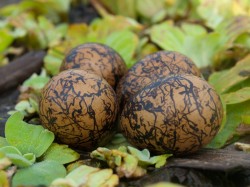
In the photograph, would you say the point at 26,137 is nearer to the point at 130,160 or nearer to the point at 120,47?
the point at 130,160

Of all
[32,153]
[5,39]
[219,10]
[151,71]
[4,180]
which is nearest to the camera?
[4,180]

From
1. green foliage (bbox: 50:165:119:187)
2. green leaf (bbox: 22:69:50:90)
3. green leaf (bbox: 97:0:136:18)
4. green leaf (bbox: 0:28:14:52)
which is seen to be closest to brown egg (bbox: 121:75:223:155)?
green foliage (bbox: 50:165:119:187)

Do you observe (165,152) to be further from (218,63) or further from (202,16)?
(202,16)

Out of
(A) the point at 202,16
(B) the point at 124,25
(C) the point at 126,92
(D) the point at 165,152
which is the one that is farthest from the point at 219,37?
(D) the point at 165,152

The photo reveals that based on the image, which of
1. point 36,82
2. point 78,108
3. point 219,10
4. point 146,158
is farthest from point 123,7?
point 146,158

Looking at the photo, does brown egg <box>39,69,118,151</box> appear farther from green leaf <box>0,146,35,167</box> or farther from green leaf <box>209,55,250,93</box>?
green leaf <box>209,55,250,93</box>

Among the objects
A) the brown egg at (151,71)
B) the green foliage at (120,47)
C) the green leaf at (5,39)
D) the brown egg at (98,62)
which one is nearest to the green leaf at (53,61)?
the green foliage at (120,47)
